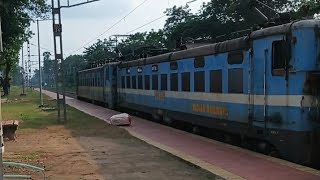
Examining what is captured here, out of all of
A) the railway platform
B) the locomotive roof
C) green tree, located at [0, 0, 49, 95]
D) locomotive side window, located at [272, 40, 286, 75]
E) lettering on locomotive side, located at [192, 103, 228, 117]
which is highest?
green tree, located at [0, 0, 49, 95]

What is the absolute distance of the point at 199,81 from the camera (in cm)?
1575

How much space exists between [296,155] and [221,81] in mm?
4341

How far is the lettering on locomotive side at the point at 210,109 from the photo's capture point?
13812 millimetres

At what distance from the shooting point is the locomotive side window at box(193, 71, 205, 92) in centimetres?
1547

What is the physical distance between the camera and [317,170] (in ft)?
31.0

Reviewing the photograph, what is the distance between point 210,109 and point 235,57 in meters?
2.49

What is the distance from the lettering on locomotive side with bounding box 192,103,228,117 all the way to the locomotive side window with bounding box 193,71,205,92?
0.52 meters

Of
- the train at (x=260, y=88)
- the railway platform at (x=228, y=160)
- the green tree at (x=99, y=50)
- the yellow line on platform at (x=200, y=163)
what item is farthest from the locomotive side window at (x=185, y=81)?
the green tree at (x=99, y=50)

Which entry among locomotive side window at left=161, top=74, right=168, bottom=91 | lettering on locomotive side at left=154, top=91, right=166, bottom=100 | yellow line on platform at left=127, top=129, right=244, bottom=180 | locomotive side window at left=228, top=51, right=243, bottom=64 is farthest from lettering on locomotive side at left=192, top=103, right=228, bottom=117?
lettering on locomotive side at left=154, top=91, right=166, bottom=100

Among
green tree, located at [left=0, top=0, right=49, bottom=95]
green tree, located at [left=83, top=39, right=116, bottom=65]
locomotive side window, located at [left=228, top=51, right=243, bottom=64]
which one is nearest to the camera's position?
locomotive side window, located at [left=228, top=51, right=243, bottom=64]

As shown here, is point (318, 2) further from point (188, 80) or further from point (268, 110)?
point (268, 110)

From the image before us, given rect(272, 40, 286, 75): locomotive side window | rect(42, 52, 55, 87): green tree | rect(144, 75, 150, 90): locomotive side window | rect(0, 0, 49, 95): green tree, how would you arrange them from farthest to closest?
rect(42, 52, 55, 87): green tree, rect(0, 0, 49, 95): green tree, rect(144, 75, 150, 90): locomotive side window, rect(272, 40, 286, 75): locomotive side window

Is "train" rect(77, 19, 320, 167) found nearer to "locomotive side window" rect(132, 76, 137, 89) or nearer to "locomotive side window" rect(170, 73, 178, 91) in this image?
"locomotive side window" rect(170, 73, 178, 91)

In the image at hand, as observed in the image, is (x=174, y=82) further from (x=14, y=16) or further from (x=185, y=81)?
(x=14, y=16)
